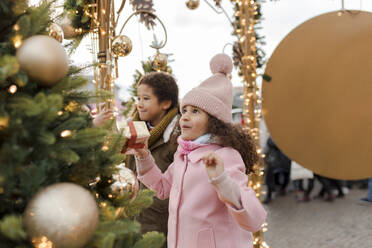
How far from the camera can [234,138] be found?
1.75 metres

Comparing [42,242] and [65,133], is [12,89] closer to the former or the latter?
[65,133]

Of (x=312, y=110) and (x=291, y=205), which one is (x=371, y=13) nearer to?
(x=312, y=110)

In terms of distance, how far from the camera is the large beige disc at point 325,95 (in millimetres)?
2549

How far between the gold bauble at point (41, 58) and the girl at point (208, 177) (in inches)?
29.0

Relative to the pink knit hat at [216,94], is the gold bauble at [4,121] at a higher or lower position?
higher

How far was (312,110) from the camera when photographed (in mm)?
2666

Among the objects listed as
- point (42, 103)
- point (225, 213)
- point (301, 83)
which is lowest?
point (225, 213)

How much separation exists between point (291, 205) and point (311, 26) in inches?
182

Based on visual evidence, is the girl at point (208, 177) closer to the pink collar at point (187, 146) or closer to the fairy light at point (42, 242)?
the pink collar at point (187, 146)

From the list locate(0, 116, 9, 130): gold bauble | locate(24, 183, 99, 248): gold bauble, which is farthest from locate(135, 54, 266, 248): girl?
locate(0, 116, 9, 130): gold bauble

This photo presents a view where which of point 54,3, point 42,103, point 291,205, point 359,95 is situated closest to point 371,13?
point 359,95

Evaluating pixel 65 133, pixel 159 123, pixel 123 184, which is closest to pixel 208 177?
pixel 123 184

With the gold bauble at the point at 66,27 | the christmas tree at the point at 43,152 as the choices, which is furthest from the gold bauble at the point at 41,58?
the gold bauble at the point at 66,27

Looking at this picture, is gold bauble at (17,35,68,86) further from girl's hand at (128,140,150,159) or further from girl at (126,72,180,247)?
girl at (126,72,180,247)
